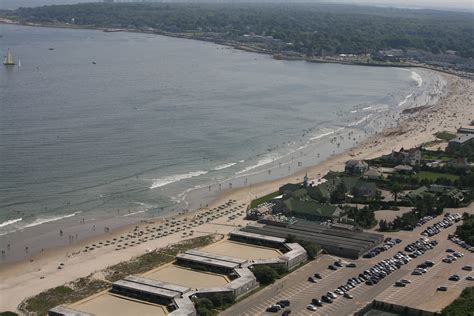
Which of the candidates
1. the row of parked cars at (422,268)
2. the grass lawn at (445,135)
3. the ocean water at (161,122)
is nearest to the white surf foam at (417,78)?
the ocean water at (161,122)

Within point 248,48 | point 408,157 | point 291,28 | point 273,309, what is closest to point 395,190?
point 408,157

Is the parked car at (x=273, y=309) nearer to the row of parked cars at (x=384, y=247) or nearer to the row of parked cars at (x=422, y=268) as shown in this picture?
the row of parked cars at (x=422, y=268)

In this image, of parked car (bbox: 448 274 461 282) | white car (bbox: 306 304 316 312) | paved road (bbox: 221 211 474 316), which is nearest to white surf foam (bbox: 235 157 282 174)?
paved road (bbox: 221 211 474 316)

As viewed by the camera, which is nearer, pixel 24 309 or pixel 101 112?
A: pixel 24 309

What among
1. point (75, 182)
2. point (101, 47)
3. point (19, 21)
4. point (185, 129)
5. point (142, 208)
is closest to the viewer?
point (142, 208)

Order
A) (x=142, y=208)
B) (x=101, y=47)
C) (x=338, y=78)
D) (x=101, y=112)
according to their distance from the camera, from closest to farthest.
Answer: (x=142, y=208)
(x=101, y=112)
(x=338, y=78)
(x=101, y=47)

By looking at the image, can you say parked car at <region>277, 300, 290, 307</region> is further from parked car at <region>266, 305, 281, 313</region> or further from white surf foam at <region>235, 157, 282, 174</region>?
white surf foam at <region>235, 157, 282, 174</region>

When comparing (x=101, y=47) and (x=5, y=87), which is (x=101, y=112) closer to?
(x=5, y=87)

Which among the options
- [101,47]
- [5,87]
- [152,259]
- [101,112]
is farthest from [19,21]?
[152,259]
